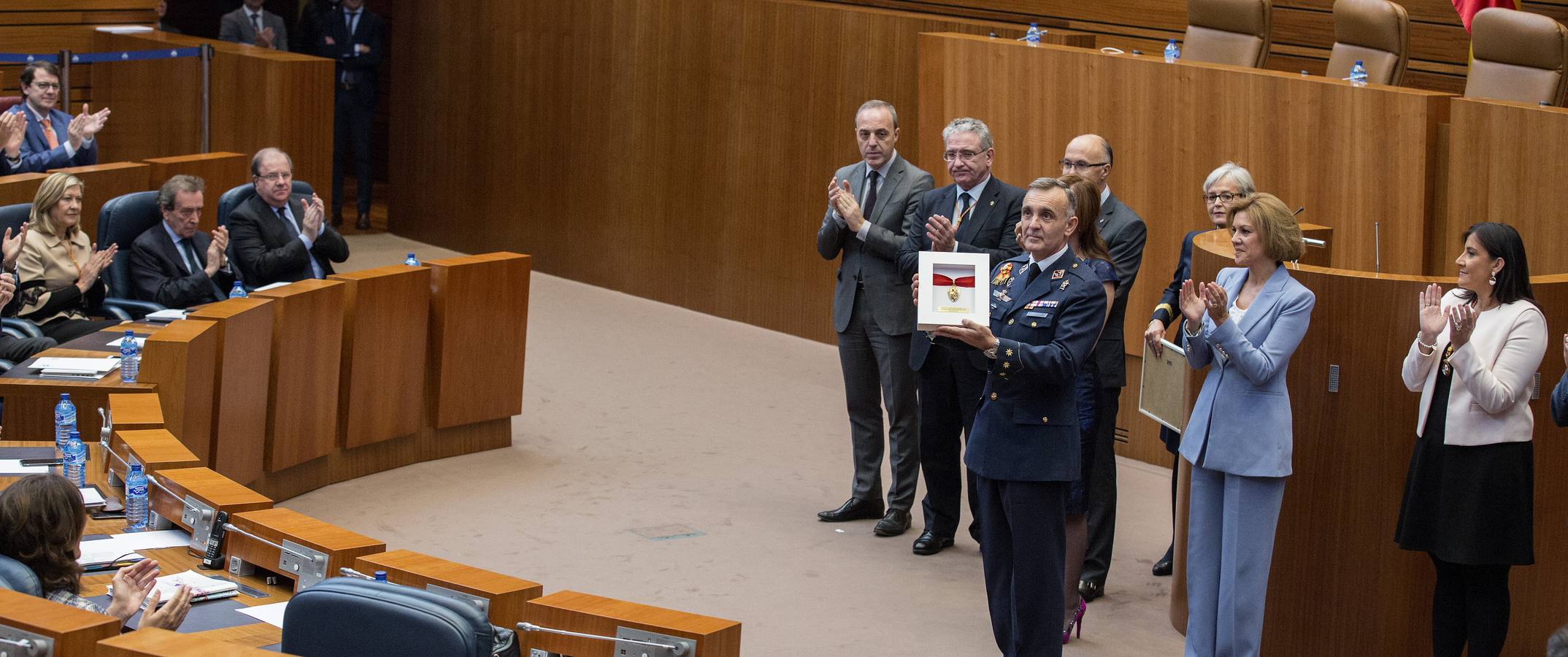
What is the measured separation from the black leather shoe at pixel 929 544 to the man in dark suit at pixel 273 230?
9.23 feet

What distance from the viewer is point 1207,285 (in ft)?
13.5

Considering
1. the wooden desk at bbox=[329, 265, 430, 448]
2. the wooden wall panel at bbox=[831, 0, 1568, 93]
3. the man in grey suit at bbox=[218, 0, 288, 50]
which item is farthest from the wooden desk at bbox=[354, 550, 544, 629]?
the man in grey suit at bbox=[218, 0, 288, 50]

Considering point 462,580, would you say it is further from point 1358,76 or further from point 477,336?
point 1358,76

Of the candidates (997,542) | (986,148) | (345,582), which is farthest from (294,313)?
(345,582)

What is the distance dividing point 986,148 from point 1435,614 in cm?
194

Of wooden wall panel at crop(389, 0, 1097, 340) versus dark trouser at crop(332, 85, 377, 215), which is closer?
wooden wall panel at crop(389, 0, 1097, 340)

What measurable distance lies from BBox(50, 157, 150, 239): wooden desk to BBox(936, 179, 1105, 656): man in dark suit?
465 cm

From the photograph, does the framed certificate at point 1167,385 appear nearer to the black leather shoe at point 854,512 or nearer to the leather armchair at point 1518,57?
the black leather shoe at point 854,512

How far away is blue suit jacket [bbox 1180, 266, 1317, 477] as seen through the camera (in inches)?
165

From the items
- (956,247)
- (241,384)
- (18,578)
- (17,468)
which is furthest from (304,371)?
(18,578)

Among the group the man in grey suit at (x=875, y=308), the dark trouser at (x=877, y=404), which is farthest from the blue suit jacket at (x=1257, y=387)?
the dark trouser at (x=877, y=404)

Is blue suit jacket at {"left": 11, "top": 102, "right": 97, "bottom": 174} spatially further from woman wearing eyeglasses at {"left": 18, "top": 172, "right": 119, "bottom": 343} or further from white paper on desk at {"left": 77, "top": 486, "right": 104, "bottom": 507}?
white paper on desk at {"left": 77, "top": 486, "right": 104, "bottom": 507}

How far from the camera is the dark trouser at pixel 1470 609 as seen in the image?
425cm

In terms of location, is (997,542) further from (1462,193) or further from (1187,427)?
(1462,193)
